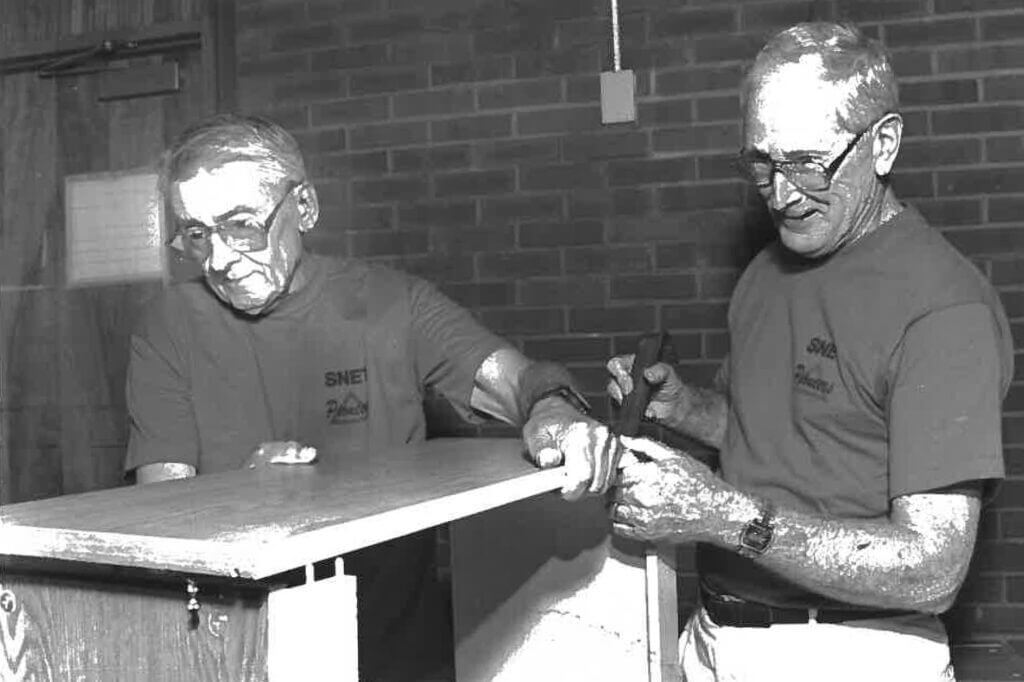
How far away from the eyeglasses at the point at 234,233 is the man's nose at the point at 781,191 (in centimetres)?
85

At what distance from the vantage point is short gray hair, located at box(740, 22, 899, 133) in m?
1.99

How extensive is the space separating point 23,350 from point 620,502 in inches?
121

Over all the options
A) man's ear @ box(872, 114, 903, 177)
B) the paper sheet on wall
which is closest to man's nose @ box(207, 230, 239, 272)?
man's ear @ box(872, 114, 903, 177)

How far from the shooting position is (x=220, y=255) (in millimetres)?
2262

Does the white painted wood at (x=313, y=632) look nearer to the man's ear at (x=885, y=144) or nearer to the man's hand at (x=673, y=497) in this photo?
the man's hand at (x=673, y=497)

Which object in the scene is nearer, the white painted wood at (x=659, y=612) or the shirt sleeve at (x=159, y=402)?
the white painted wood at (x=659, y=612)

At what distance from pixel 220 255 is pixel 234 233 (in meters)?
0.04

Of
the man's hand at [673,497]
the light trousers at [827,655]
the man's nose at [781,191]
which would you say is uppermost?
the man's nose at [781,191]

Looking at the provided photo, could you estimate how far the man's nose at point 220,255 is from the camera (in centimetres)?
226

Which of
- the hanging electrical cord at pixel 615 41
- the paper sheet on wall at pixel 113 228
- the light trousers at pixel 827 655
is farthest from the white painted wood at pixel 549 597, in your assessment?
the paper sheet on wall at pixel 113 228

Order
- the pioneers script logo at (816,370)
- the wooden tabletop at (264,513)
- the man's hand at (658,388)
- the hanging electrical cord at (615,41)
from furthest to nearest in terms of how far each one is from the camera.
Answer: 1. the hanging electrical cord at (615,41)
2. the man's hand at (658,388)
3. the pioneers script logo at (816,370)
4. the wooden tabletop at (264,513)

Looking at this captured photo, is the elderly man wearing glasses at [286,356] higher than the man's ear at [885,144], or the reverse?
the man's ear at [885,144]

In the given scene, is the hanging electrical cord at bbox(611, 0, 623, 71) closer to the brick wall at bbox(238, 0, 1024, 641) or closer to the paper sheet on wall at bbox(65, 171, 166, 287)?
the brick wall at bbox(238, 0, 1024, 641)

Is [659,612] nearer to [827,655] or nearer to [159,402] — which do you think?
[827,655]
